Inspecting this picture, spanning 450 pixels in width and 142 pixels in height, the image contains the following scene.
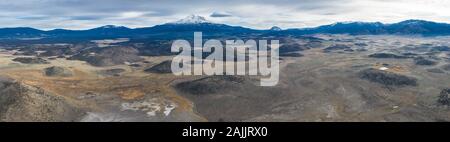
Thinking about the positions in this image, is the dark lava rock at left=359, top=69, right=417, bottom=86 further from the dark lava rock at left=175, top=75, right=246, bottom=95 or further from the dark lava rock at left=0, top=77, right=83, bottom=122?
the dark lava rock at left=0, top=77, right=83, bottom=122

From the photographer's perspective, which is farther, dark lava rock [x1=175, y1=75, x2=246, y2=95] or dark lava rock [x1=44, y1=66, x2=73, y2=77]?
dark lava rock [x1=44, y1=66, x2=73, y2=77]

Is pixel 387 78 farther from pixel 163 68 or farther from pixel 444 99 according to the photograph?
pixel 163 68

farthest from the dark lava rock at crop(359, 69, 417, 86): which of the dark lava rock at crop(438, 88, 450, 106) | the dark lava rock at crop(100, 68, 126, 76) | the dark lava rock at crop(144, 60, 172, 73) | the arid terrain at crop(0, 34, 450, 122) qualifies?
the dark lava rock at crop(100, 68, 126, 76)

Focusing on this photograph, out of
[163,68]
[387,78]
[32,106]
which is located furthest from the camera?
[163,68]

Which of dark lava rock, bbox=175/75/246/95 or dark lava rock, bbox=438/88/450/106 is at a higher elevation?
dark lava rock, bbox=175/75/246/95

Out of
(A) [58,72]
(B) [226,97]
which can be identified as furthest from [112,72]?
(B) [226,97]
